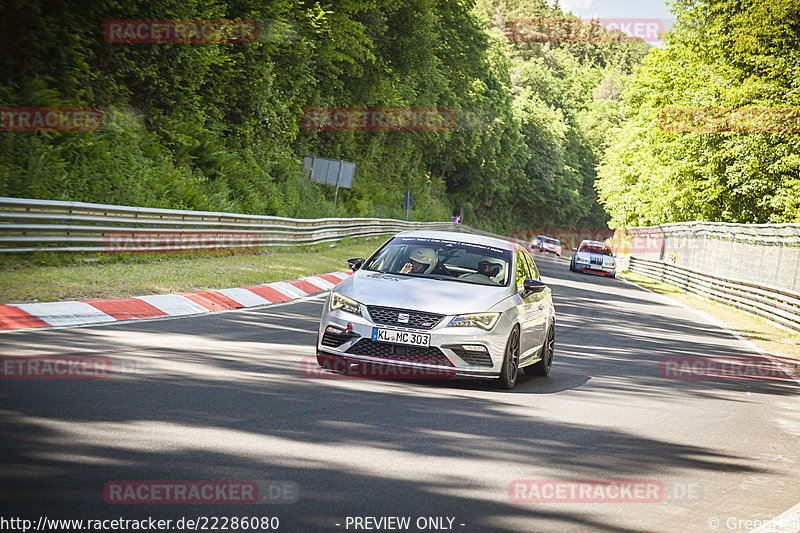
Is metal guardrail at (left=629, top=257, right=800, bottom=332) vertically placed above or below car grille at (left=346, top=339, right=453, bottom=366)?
below

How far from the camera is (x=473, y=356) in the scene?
8680 mm

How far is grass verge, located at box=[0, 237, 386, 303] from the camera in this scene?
11.7 m

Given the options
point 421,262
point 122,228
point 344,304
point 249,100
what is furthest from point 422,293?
point 249,100

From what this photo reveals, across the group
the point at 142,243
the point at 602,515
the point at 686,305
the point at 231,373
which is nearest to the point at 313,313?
the point at 142,243

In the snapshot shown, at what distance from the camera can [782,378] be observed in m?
13.1

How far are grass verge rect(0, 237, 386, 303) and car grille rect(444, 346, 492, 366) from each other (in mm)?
5578

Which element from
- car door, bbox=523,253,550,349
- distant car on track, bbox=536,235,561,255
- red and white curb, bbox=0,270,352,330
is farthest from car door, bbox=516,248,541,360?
distant car on track, bbox=536,235,561,255

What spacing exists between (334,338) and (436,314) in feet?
3.49

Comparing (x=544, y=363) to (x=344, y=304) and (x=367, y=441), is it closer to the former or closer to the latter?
(x=344, y=304)

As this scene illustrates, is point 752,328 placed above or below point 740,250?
below

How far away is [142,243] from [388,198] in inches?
1456

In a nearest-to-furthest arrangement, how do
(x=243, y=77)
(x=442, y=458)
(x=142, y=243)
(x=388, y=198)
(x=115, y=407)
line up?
1. (x=442, y=458)
2. (x=115, y=407)
3. (x=142, y=243)
4. (x=243, y=77)
5. (x=388, y=198)

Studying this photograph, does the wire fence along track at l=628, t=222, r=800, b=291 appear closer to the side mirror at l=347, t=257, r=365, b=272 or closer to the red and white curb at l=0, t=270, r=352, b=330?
the red and white curb at l=0, t=270, r=352, b=330

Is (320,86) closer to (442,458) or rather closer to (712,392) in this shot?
(712,392)
